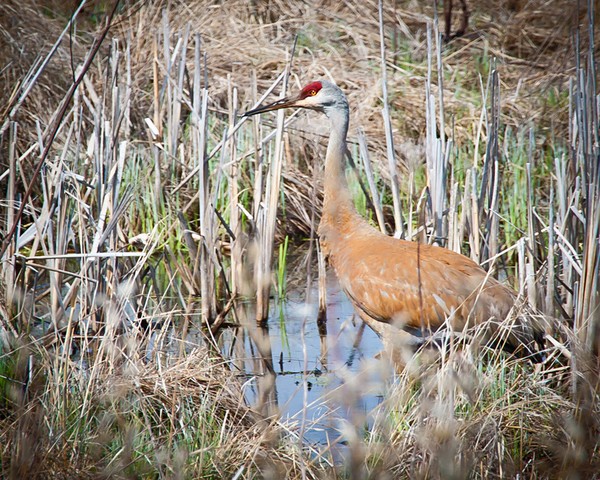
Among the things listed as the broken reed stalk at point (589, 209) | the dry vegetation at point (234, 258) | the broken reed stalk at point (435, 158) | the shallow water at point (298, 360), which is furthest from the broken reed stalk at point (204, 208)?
the broken reed stalk at point (589, 209)

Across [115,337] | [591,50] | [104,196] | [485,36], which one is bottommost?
[115,337]

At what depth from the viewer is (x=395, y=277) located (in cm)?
439

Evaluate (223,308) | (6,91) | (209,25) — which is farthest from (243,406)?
(209,25)

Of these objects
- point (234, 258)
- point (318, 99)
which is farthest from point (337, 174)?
point (234, 258)

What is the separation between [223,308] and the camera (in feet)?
18.6

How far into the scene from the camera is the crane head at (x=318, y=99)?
4918 mm

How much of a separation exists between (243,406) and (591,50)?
2.01 m

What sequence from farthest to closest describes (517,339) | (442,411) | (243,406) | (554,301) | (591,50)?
(554,301) → (517,339) → (243,406) → (591,50) → (442,411)

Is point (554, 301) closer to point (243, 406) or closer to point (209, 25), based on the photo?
point (243, 406)

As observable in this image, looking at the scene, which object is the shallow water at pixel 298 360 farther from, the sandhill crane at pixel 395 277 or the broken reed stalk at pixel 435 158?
the broken reed stalk at pixel 435 158

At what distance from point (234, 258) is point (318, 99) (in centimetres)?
124

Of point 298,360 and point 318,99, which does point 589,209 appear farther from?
point 298,360

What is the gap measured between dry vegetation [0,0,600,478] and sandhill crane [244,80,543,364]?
0.63 ft

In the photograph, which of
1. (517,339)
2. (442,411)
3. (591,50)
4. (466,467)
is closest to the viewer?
(466,467)
